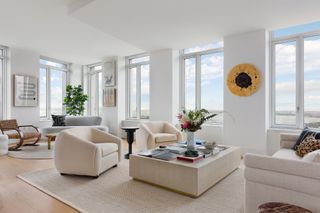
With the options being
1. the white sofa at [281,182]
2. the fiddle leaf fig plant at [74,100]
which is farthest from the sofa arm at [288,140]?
the fiddle leaf fig plant at [74,100]

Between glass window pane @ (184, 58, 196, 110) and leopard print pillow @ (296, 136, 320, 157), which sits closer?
leopard print pillow @ (296, 136, 320, 157)

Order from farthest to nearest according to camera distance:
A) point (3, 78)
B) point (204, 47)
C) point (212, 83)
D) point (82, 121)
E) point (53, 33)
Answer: point (82, 121) → point (3, 78) → point (204, 47) → point (212, 83) → point (53, 33)

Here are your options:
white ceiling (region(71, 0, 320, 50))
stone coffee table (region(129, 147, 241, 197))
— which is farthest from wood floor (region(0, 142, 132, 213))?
white ceiling (region(71, 0, 320, 50))

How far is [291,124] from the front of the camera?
4.53m

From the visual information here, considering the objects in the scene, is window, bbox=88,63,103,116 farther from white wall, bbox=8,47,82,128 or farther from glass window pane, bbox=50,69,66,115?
white wall, bbox=8,47,82,128

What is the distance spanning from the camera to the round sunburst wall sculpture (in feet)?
15.0

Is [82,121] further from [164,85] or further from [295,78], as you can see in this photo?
[295,78]

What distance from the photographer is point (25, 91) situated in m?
6.67

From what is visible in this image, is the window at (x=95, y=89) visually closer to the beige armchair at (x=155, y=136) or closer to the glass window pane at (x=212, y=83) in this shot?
the beige armchair at (x=155, y=136)

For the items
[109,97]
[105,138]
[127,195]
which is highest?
[109,97]

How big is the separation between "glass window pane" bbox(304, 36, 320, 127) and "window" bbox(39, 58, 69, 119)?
7.88 metres

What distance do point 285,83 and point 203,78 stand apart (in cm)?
203

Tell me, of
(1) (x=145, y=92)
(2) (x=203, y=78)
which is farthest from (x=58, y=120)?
(2) (x=203, y=78)

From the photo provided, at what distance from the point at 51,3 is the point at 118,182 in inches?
135
